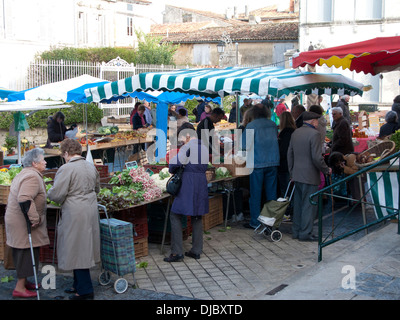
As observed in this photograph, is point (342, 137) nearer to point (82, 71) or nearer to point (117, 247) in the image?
point (117, 247)

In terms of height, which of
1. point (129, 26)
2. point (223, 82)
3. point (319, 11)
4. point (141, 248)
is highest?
point (129, 26)

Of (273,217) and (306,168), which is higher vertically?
(306,168)

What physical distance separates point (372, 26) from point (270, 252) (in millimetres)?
21890

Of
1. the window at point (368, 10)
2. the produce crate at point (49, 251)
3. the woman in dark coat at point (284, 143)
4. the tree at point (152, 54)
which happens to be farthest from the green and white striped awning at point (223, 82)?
the tree at point (152, 54)

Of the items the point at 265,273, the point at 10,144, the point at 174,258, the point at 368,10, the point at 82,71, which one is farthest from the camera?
the point at 368,10

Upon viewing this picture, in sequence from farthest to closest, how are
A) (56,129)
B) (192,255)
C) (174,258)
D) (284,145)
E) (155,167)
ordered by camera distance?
(56,129) < (155,167) < (284,145) < (192,255) < (174,258)

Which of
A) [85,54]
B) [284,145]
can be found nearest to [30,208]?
[284,145]

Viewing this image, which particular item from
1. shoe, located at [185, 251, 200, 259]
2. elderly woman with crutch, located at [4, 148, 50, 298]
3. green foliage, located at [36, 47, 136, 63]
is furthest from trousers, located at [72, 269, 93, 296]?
green foliage, located at [36, 47, 136, 63]

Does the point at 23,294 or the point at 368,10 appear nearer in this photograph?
the point at 23,294

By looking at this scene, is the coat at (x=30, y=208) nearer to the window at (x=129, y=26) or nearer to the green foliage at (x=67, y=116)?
the green foliage at (x=67, y=116)

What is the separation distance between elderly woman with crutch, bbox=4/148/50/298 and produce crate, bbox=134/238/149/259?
1.53 metres

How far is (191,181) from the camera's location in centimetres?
676

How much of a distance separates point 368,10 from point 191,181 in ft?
74.1

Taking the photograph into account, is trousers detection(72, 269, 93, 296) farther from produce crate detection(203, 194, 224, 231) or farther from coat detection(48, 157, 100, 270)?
produce crate detection(203, 194, 224, 231)
